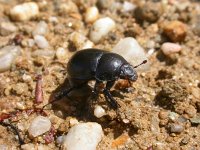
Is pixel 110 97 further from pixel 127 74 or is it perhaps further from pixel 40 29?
pixel 40 29

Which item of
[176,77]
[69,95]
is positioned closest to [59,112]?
[69,95]

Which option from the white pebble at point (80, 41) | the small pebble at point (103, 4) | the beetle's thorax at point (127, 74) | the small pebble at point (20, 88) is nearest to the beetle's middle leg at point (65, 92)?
the small pebble at point (20, 88)

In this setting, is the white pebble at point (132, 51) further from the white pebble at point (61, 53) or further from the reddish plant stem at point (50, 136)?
the reddish plant stem at point (50, 136)

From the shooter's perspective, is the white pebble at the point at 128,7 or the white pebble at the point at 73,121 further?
the white pebble at the point at 128,7

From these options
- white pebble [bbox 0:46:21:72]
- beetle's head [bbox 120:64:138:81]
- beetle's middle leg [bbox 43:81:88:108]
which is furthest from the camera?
white pebble [bbox 0:46:21:72]

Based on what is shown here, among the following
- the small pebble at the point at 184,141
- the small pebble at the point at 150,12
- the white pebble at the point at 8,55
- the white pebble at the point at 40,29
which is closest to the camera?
the small pebble at the point at 184,141

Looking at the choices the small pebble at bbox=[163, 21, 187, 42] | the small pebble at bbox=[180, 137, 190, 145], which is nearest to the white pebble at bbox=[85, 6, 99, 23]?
the small pebble at bbox=[163, 21, 187, 42]

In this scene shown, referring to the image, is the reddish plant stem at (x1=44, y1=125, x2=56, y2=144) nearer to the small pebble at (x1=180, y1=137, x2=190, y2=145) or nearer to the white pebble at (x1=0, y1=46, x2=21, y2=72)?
the white pebble at (x1=0, y1=46, x2=21, y2=72)
